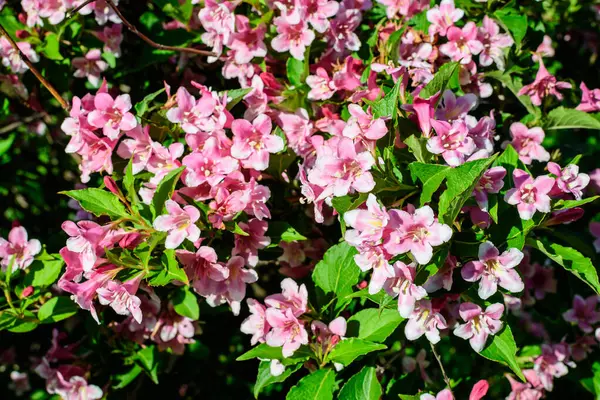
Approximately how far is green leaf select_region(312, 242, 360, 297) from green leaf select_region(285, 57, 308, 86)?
0.51 meters

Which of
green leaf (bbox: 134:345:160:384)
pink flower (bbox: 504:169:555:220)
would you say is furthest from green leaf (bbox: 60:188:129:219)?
pink flower (bbox: 504:169:555:220)

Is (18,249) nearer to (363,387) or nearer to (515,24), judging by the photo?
(363,387)

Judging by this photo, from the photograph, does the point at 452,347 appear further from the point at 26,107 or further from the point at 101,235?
the point at 26,107

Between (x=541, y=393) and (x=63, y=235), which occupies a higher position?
(x=63, y=235)

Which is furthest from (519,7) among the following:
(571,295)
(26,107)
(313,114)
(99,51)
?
(26,107)

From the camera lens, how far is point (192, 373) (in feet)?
8.82

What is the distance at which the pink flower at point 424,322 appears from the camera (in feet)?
5.41

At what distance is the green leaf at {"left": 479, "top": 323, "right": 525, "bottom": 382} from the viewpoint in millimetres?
1645

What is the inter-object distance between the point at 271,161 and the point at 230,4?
467mm

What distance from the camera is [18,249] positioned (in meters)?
2.09

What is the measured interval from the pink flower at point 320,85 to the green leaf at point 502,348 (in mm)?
802

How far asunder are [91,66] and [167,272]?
3.24 ft

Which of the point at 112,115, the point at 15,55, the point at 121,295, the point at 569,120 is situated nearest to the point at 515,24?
the point at 569,120

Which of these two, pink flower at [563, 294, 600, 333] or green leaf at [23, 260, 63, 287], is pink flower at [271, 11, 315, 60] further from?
Result: pink flower at [563, 294, 600, 333]
